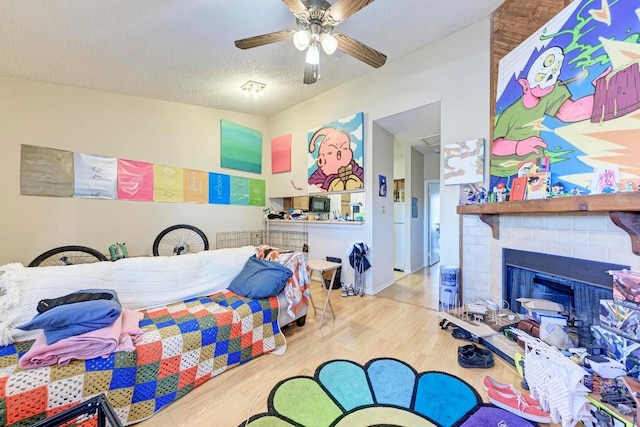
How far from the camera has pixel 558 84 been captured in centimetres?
191

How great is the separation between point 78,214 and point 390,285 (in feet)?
14.6

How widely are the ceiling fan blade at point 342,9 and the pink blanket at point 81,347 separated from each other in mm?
2649

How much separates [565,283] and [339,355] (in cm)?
191

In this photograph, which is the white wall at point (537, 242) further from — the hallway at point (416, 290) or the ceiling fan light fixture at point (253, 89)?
the ceiling fan light fixture at point (253, 89)

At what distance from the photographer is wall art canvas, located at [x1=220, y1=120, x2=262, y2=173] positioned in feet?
14.3

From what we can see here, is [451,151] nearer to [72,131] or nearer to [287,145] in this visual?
[287,145]

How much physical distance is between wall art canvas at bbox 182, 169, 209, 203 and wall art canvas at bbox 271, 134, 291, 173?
1.30 metres

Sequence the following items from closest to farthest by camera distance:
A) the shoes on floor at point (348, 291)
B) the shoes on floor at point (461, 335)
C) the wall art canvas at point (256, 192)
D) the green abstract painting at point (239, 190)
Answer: the shoes on floor at point (461, 335)
the shoes on floor at point (348, 291)
the green abstract painting at point (239, 190)
the wall art canvas at point (256, 192)

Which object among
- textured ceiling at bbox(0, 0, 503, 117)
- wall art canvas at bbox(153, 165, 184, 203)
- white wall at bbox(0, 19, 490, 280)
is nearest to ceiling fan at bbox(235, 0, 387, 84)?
textured ceiling at bbox(0, 0, 503, 117)

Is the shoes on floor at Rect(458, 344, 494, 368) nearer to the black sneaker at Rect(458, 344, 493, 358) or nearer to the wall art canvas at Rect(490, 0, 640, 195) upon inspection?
the black sneaker at Rect(458, 344, 493, 358)

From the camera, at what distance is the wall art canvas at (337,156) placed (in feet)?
12.0

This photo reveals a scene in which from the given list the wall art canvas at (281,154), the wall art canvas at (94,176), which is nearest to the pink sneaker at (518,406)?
the wall art canvas at (281,154)

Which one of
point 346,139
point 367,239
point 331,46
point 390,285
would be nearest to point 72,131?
point 331,46

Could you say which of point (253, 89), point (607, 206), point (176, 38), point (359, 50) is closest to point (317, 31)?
point (359, 50)
